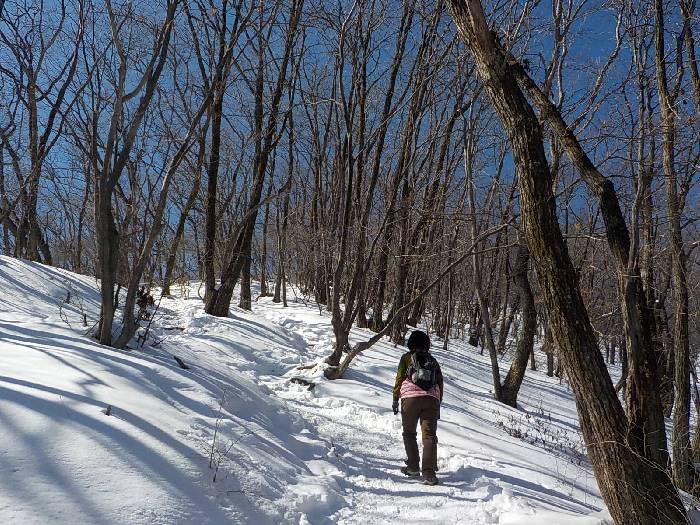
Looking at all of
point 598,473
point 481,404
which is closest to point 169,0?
point 598,473

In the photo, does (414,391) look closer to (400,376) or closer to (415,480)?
(400,376)

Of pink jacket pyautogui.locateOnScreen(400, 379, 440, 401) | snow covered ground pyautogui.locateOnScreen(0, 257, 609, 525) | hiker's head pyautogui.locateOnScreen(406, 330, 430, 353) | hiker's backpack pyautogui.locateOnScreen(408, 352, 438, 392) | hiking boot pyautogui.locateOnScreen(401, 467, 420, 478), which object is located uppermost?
hiker's head pyautogui.locateOnScreen(406, 330, 430, 353)

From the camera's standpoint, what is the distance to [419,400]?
4.79m

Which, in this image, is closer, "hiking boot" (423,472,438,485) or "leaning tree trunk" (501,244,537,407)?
"hiking boot" (423,472,438,485)

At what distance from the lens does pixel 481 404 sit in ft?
28.4

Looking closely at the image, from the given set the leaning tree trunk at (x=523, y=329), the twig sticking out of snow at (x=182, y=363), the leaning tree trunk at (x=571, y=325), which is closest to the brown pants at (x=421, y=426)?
the leaning tree trunk at (x=571, y=325)

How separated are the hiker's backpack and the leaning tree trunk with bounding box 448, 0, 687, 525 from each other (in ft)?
4.94

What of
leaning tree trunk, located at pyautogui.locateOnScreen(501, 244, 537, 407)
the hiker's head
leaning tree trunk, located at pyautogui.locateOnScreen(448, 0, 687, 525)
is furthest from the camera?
leaning tree trunk, located at pyautogui.locateOnScreen(501, 244, 537, 407)

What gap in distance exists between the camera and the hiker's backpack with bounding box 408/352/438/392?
4.84 m

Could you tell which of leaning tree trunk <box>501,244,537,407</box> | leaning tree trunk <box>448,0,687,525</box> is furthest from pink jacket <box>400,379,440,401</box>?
leaning tree trunk <box>501,244,537,407</box>

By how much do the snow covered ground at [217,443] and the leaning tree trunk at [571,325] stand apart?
0.42 meters

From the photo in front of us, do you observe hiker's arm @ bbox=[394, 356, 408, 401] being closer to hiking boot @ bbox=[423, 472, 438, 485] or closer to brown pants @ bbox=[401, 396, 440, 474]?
brown pants @ bbox=[401, 396, 440, 474]

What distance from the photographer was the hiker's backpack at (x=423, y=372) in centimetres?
484

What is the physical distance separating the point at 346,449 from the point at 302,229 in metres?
15.7
